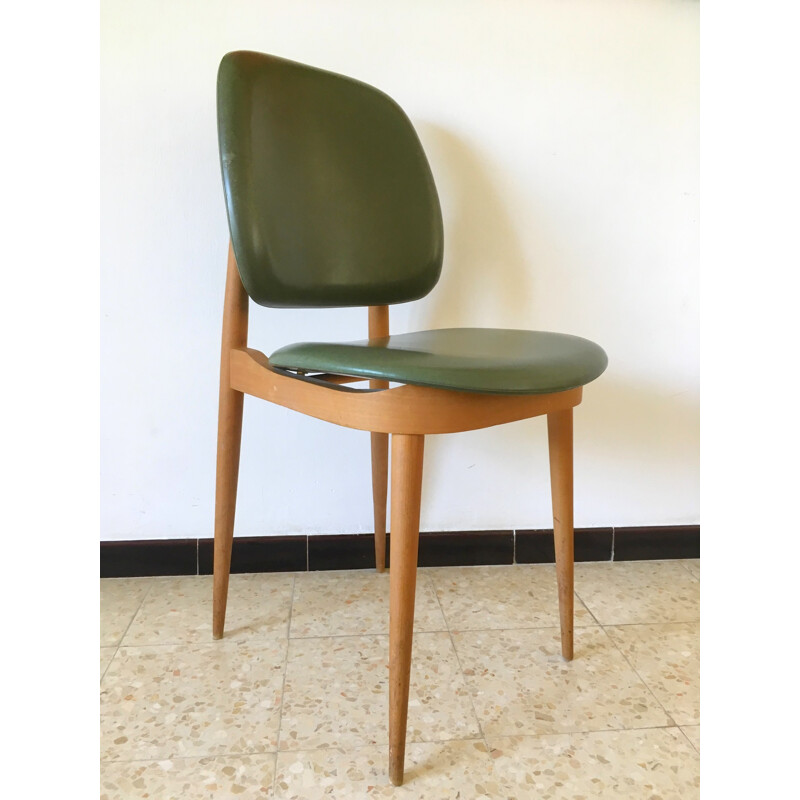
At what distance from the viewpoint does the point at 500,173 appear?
50.7 inches

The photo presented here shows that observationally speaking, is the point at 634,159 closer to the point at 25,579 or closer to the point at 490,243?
the point at 490,243

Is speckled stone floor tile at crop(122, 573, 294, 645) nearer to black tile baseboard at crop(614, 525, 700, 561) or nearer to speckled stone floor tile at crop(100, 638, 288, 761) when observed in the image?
speckled stone floor tile at crop(100, 638, 288, 761)

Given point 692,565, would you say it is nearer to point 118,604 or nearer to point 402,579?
point 402,579

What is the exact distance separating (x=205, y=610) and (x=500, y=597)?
1.78 feet

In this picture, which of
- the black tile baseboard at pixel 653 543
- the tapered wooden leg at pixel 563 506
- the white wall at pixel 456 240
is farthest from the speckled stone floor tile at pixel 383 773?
the black tile baseboard at pixel 653 543

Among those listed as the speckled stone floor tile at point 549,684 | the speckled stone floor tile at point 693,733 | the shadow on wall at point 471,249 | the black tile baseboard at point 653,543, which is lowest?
the speckled stone floor tile at point 693,733

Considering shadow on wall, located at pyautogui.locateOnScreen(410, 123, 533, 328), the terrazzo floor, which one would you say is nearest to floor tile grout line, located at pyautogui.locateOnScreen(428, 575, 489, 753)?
the terrazzo floor

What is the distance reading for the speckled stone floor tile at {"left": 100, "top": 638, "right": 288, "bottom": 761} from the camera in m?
0.85

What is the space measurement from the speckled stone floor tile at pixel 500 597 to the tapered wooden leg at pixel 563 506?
0.40 ft

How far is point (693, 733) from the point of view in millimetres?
871

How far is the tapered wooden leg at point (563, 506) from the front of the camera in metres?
1.00

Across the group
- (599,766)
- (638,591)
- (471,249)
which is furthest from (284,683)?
(471,249)

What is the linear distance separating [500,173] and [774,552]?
3.65 feet

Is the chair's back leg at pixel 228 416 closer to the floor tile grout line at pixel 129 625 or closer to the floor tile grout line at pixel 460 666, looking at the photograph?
the floor tile grout line at pixel 129 625
